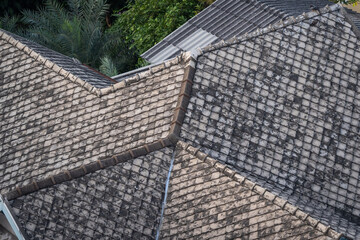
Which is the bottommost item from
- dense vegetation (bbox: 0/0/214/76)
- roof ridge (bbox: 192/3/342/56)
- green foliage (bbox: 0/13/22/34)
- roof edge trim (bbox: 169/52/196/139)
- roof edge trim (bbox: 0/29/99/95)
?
green foliage (bbox: 0/13/22/34)

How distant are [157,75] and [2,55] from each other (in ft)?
14.5

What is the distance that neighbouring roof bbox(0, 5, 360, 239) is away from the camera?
41.1 feet

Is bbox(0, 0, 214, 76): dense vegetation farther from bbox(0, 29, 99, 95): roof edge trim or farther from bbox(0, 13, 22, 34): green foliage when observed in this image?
bbox(0, 29, 99, 95): roof edge trim

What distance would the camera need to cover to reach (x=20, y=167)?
13797mm

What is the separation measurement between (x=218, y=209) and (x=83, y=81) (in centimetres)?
459

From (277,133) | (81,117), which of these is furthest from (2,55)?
(277,133)

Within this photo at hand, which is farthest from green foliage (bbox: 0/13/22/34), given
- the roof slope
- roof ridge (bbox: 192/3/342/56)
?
roof ridge (bbox: 192/3/342/56)

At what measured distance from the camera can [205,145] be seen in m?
13.0

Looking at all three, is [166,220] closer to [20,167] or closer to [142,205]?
[142,205]

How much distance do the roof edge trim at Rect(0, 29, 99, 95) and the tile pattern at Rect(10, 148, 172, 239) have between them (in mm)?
2355

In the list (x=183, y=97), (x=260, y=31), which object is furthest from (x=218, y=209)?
(x=260, y=31)

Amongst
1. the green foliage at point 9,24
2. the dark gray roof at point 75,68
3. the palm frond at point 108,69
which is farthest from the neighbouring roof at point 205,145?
the green foliage at point 9,24

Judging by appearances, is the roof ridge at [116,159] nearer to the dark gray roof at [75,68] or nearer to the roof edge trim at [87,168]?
the roof edge trim at [87,168]

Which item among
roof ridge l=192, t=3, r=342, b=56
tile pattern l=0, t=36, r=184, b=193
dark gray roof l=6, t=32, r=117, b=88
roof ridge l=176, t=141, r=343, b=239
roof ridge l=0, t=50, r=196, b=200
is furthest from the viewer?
dark gray roof l=6, t=32, r=117, b=88
